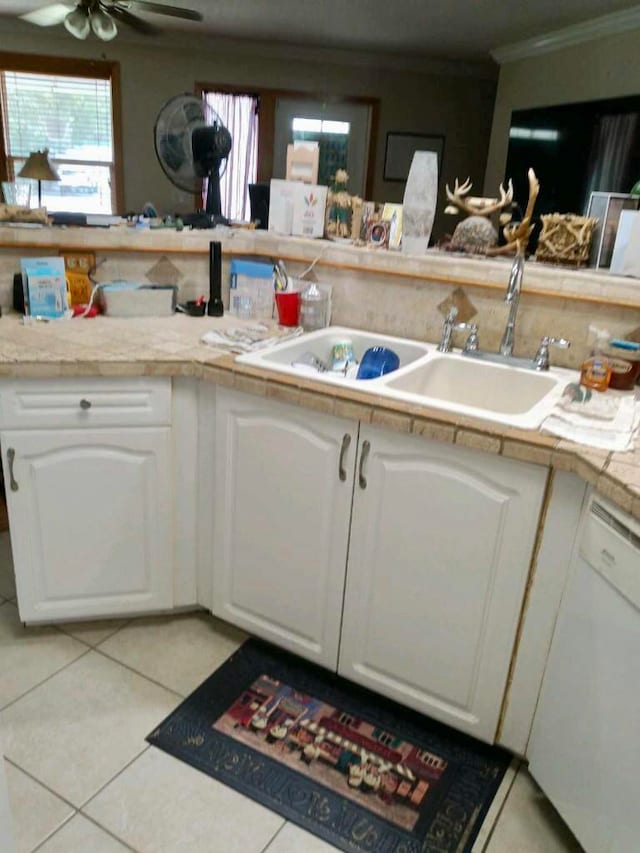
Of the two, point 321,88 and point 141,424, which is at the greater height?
point 321,88

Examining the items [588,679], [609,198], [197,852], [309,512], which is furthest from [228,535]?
[609,198]

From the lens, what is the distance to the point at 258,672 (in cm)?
177

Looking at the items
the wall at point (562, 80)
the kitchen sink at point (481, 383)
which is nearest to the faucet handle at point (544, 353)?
the kitchen sink at point (481, 383)

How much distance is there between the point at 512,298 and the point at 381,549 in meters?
0.74

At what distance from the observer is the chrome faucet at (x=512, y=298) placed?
1.64 metres

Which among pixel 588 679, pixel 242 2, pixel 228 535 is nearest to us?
pixel 588 679

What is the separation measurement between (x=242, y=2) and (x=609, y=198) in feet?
12.3

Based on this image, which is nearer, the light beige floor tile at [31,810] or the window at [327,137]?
the light beige floor tile at [31,810]

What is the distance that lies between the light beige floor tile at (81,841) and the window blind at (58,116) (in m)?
5.62

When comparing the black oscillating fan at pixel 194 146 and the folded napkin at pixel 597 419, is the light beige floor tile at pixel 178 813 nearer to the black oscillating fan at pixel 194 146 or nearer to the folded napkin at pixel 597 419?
the folded napkin at pixel 597 419

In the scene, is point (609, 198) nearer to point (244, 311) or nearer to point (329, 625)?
point (244, 311)

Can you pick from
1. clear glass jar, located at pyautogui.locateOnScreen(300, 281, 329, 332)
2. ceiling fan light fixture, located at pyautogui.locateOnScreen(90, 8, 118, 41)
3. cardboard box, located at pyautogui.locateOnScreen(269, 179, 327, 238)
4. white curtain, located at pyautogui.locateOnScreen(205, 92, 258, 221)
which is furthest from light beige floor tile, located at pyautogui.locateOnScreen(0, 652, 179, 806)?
white curtain, located at pyautogui.locateOnScreen(205, 92, 258, 221)

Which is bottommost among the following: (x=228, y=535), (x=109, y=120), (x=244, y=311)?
(x=228, y=535)

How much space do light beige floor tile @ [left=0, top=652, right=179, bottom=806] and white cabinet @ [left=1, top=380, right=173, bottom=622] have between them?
0.65 ft
